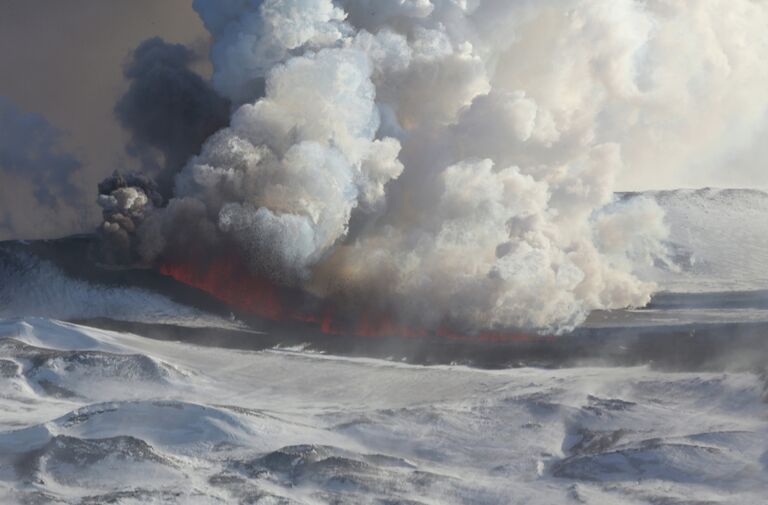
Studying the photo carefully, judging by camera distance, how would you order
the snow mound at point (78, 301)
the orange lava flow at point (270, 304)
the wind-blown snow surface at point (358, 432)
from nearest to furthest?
1. the wind-blown snow surface at point (358, 432)
2. the orange lava flow at point (270, 304)
3. the snow mound at point (78, 301)

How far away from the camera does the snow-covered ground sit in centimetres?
5234

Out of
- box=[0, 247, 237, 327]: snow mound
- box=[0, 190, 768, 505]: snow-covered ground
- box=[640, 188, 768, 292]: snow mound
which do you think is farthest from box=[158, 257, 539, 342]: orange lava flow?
box=[640, 188, 768, 292]: snow mound

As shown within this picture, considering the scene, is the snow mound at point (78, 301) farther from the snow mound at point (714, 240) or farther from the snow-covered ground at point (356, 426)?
the snow mound at point (714, 240)

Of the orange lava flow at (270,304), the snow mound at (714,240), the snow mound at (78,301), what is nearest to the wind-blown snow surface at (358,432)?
the orange lava flow at (270,304)

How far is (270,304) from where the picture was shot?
8262cm

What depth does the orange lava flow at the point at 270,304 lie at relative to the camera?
3051 inches

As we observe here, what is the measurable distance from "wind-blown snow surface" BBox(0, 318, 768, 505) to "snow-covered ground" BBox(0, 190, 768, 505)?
0.32 ft

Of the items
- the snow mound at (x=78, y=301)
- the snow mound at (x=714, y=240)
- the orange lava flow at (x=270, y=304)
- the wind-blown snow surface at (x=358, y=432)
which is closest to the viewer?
the wind-blown snow surface at (x=358, y=432)

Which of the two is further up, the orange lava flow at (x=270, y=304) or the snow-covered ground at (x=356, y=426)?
the orange lava flow at (x=270, y=304)

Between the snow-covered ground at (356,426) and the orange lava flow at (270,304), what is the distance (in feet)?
14.1

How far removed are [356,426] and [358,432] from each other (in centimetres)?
66

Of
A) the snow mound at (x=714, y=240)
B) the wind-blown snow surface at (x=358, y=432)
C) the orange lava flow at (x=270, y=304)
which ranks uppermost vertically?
the snow mound at (x=714, y=240)

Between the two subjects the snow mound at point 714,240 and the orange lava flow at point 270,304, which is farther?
the snow mound at point 714,240

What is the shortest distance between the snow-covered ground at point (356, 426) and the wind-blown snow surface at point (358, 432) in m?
0.10
